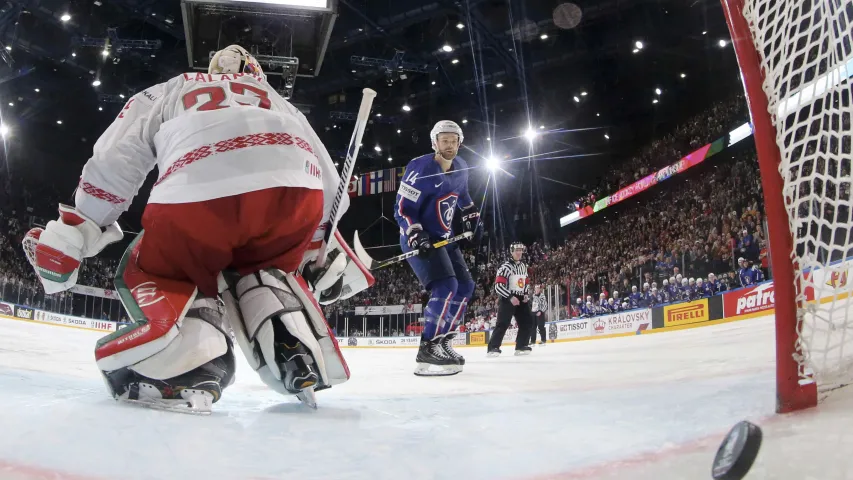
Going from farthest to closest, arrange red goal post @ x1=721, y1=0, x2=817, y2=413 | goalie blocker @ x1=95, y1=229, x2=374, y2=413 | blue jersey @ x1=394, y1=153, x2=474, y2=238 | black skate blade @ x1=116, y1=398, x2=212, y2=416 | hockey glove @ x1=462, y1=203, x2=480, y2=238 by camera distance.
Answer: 1. hockey glove @ x1=462, y1=203, x2=480, y2=238
2. blue jersey @ x1=394, y1=153, x2=474, y2=238
3. goalie blocker @ x1=95, y1=229, x2=374, y2=413
4. black skate blade @ x1=116, y1=398, x2=212, y2=416
5. red goal post @ x1=721, y1=0, x2=817, y2=413

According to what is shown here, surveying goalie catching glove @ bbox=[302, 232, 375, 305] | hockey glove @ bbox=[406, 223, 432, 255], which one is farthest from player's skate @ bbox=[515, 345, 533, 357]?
goalie catching glove @ bbox=[302, 232, 375, 305]

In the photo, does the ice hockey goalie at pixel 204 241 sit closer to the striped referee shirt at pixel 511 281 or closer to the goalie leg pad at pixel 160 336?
the goalie leg pad at pixel 160 336

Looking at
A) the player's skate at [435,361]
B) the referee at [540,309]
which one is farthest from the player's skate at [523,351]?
the referee at [540,309]

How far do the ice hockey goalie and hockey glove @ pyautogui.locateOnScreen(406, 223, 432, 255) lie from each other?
1266 millimetres

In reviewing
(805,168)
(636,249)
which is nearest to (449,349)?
(805,168)

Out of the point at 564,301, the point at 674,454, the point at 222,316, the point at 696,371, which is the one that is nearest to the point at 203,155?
the point at 222,316

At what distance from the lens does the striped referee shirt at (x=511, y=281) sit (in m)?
5.11

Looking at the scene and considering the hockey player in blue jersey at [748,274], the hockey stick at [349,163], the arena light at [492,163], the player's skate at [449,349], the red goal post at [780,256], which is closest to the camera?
→ the red goal post at [780,256]

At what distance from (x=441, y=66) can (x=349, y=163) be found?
1059cm

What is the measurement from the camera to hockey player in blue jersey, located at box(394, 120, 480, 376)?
276 centimetres

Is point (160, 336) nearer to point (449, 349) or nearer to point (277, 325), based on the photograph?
point (277, 325)

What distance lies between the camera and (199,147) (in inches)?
52.8

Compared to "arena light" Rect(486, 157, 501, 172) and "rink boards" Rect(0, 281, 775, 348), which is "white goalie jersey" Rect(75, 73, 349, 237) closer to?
"rink boards" Rect(0, 281, 775, 348)

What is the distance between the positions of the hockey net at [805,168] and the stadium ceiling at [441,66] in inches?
264
